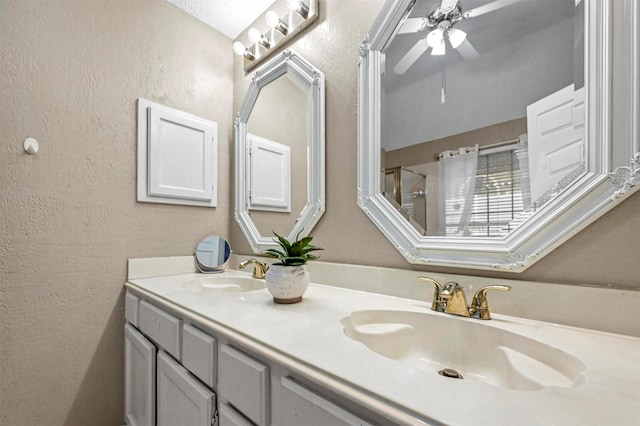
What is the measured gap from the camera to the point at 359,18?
43.9 inches

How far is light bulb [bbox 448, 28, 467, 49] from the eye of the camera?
0.87m

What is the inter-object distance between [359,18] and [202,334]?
1.24 m

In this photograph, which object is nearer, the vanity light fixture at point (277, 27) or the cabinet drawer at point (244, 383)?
the cabinet drawer at point (244, 383)

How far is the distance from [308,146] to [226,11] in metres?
A: 0.98

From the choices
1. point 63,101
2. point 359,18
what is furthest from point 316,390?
point 63,101

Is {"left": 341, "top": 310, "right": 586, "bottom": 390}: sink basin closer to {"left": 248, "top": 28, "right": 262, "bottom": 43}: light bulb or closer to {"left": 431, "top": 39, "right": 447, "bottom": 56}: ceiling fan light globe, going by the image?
{"left": 431, "top": 39, "right": 447, "bottom": 56}: ceiling fan light globe

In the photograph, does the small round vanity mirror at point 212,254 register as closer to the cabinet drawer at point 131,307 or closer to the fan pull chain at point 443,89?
the cabinet drawer at point 131,307

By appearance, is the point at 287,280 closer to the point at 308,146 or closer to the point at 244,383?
the point at 244,383

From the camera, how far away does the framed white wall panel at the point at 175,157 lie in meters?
1.41

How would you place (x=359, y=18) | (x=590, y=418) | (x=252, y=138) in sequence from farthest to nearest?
(x=252, y=138)
(x=359, y=18)
(x=590, y=418)

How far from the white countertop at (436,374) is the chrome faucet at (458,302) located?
3cm

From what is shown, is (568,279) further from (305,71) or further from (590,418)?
(305,71)

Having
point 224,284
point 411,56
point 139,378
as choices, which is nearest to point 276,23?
point 411,56

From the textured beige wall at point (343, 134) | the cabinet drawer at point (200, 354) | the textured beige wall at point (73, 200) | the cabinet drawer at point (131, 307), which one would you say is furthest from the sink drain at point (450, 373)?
the textured beige wall at point (73, 200)
